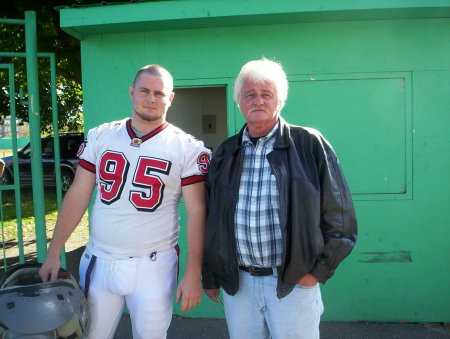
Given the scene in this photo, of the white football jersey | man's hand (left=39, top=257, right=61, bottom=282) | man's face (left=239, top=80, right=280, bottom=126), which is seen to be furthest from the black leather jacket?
man's hand (left=39, top=257, right=61, bottom=282)

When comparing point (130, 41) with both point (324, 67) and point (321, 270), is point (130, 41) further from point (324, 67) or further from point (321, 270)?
point (321, 270)

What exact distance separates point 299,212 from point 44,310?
1.33 metres

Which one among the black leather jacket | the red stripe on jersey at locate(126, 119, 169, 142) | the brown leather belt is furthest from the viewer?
the red stripe on jersey at locate(126, 119, 169, 142)

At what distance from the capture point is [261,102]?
81.7 inches

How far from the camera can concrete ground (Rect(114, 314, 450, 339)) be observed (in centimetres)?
371

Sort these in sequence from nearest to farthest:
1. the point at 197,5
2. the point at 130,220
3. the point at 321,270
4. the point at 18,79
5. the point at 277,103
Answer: the point at 321,270 < the point at 277,103 < the point at 130,220 < the point at 197,5 < the point at 18,79

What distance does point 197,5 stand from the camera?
3.42 m

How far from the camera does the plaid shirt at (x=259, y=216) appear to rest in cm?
202

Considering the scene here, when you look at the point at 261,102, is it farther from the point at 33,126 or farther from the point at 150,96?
the point at 33,126

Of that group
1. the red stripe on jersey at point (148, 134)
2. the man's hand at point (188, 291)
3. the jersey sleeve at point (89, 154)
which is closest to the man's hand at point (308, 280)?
the man's hand at point (188, 291)

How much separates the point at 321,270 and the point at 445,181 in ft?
7.54

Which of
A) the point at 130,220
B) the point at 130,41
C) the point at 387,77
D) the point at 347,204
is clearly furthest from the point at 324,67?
the point at 130,220

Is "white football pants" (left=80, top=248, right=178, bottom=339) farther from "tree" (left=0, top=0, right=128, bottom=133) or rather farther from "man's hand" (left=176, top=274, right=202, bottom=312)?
"tree" (left=0, top=0, right=128, bottom=133)

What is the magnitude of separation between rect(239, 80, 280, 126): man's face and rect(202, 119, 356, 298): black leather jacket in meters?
0.11
